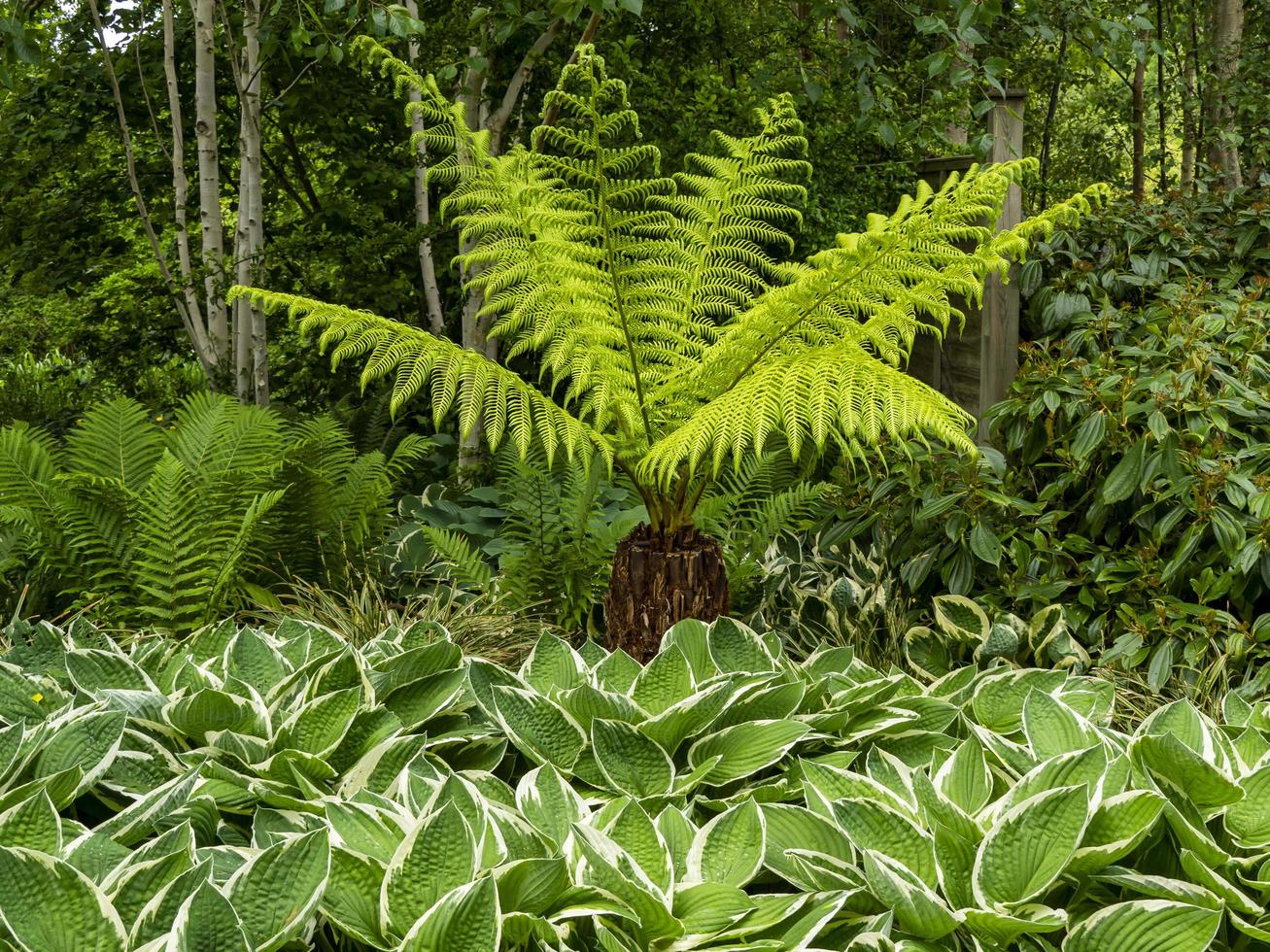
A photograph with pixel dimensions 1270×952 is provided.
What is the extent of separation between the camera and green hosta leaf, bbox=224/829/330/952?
3.28 ft

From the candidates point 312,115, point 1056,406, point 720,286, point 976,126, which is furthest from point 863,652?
point 312,115

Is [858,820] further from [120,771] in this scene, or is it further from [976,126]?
[976,126]

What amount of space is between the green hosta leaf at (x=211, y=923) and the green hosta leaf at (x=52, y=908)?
0.08 meters

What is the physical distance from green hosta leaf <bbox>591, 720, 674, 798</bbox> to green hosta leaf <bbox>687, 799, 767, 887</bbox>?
0.16 meters

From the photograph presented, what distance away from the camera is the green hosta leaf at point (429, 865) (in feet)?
3.42

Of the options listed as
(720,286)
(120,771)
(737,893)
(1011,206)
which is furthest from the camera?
(1011,206)

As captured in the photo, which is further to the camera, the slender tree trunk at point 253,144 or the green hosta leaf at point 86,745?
the slender tree trunk at point 253,144

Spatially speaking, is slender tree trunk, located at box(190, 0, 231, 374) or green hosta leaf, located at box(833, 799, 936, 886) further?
slender tree trunk, located at box(190, 0, 231, 374)

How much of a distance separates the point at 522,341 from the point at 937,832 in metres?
2.04

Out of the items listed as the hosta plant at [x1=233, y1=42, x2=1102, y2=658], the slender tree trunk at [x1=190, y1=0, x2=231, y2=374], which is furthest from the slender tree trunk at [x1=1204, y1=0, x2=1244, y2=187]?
the slender tree trunk at [x1=190, y1=0, x2=231, y2=374]

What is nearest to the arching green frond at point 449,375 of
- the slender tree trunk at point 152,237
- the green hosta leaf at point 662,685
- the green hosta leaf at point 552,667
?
the green hosta leaf at point 552,667

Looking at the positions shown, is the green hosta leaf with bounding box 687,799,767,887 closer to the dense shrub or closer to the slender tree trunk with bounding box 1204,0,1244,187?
the dense shrub

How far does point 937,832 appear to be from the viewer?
45.0 inches

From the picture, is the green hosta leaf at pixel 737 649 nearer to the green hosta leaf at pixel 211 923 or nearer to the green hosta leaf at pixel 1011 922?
the green hosta leaf at pixel 1011 922
